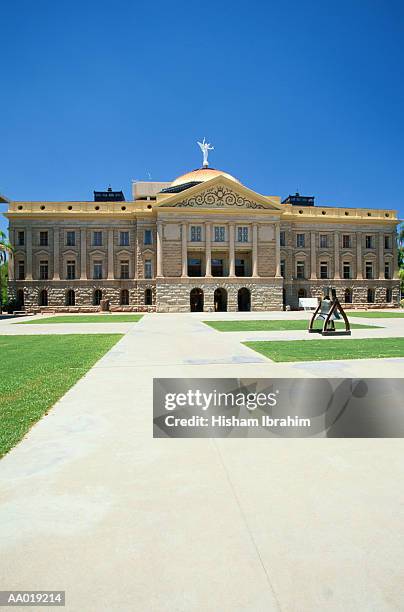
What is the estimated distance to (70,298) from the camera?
57.0 meters

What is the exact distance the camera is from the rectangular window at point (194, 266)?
58.8 m

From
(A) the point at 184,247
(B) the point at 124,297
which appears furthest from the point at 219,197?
(B) the point at 124,297

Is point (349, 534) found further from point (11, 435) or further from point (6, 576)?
point (11, 435)

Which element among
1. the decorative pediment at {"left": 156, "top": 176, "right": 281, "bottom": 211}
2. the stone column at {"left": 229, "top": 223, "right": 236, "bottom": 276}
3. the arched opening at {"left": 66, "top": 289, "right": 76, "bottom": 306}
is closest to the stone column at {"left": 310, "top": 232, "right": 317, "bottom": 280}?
the decorative pediment at {"left": 156, "top": 176, "right": 281, "bottom": 211}

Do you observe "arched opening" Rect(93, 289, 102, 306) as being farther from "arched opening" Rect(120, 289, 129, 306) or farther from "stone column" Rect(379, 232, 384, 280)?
"stone column" Rect(379, 232, 384, 280)

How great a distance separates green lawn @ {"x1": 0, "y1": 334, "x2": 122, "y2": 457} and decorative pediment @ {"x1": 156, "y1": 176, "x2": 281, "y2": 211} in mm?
40226

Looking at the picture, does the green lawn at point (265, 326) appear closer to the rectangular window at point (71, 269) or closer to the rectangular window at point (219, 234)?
the rectangular window at point (219, 234)

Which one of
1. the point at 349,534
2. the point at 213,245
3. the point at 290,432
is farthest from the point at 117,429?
the point at 213,245

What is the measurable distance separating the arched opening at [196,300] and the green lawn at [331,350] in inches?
1574

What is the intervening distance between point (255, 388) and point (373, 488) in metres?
3.66

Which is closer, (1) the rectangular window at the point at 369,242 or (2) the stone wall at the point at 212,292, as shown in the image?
(2) the stone wall at the point at 212,292

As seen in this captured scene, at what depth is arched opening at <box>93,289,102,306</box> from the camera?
56.9m

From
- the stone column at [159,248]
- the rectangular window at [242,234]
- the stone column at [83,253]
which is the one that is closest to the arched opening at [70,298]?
the stone column at [83,253]

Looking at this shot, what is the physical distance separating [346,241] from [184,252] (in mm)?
25598
